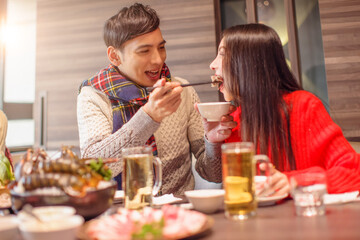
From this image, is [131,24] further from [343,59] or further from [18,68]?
[18,68]

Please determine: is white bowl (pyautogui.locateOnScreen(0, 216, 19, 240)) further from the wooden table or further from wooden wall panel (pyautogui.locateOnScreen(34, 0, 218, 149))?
wooden wall panel (pyautogui.locateOnScreen(34, 0, 218, 149))

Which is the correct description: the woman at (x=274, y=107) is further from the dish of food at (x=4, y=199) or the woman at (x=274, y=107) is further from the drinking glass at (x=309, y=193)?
the dish of food at (x=4, y=199)

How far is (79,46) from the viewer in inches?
125

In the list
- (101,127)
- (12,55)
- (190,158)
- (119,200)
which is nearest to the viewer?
(119,200)

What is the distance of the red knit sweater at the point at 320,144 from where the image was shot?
3.25 feet

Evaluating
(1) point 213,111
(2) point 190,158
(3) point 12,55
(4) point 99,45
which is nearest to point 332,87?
(2) point 190,158

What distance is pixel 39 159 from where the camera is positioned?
0.88 meters

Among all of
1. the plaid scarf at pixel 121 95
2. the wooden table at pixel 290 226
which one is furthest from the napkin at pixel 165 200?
the plaid scarf at pixel 121 95

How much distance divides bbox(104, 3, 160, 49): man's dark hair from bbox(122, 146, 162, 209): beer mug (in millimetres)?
879

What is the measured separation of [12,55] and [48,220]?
3785 millimetres

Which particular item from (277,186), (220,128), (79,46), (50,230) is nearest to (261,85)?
(220,128)

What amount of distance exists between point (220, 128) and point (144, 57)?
1.96 ft

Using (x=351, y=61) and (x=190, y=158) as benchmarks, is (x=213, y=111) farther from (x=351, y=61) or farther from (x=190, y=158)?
(x=351, y=61)

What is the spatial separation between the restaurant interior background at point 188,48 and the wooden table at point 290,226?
1.89 meters
